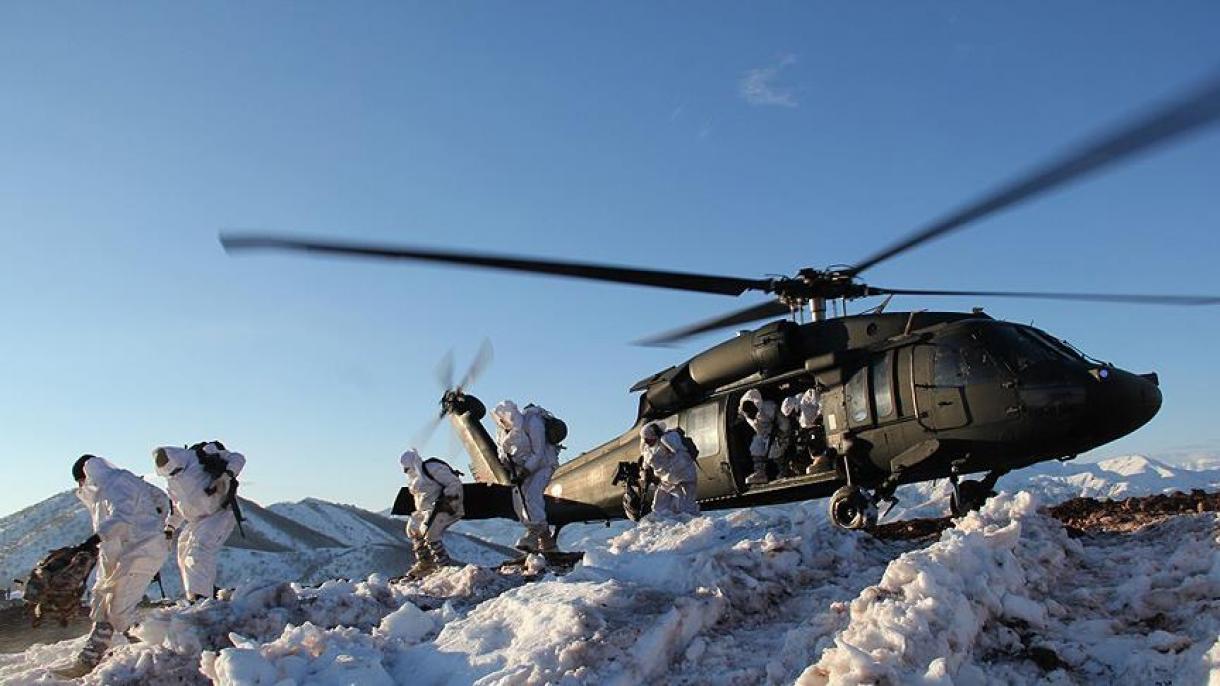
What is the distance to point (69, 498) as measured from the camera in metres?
31.8

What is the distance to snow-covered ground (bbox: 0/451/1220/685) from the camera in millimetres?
4078

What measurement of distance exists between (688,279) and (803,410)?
7.46 feet

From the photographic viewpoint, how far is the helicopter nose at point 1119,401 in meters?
8.61

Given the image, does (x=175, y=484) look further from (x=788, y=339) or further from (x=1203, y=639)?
(x=1203, y=639)

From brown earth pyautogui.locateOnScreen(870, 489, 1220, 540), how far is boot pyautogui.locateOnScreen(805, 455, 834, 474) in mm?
897

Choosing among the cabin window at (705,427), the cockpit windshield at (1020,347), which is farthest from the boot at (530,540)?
the cockpit windshield at (1020,347)

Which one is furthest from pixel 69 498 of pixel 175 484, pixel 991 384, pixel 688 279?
pixel 991 384

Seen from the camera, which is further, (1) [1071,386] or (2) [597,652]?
(1) [1071,386]

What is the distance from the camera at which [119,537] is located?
23.5 feet

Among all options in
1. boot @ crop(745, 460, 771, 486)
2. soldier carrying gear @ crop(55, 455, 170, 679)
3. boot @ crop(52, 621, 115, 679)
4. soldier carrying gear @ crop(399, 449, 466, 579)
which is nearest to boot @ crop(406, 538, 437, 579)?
soldier carrying gear @ crop(399, 449, 466, 579)

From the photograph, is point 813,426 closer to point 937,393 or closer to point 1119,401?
point 937,393

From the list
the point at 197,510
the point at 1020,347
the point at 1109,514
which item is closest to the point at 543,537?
the point at 197,510

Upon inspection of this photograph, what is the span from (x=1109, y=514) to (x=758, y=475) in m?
3.89

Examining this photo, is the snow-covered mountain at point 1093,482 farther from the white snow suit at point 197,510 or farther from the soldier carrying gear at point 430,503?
the white snow suit at point 197,510
